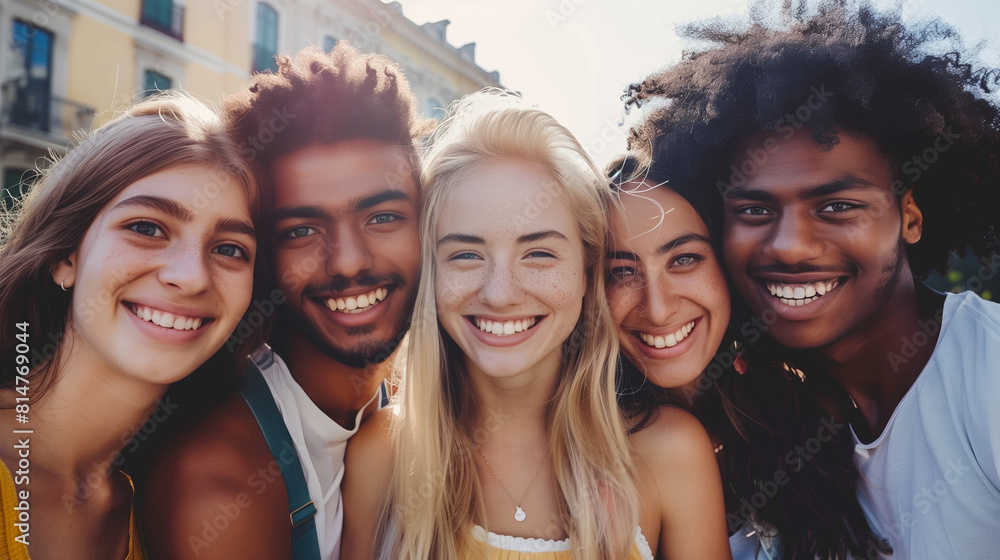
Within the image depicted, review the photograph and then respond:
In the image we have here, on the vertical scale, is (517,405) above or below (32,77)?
below

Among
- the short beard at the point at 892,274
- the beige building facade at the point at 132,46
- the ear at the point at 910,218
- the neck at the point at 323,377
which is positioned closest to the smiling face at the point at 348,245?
the neck at the point at 323,377

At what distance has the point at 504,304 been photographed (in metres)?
2.45

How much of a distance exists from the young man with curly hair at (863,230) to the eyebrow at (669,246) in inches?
6.5

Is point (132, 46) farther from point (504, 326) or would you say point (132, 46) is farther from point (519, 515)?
point (519, 515)

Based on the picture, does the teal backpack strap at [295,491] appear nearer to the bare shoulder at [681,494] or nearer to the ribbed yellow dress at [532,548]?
the ribbed yellow dress at [532,548]

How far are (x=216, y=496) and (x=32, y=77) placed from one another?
13442 mm

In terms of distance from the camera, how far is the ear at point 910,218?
273 cm

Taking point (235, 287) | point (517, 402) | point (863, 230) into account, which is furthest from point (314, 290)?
point (863, 230)

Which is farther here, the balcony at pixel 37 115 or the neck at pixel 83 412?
the balcony at pixel 37 115

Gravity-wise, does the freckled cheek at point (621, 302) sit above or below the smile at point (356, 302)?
above

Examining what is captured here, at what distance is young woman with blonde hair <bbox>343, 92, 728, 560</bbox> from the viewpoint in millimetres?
2514

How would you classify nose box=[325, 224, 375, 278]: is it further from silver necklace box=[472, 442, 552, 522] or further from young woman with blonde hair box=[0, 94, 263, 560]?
silver necklace box=[472, 442, 552, 522]

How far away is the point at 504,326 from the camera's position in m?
2.53

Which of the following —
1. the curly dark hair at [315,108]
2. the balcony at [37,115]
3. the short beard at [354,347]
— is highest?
the balcony at [37,115]
